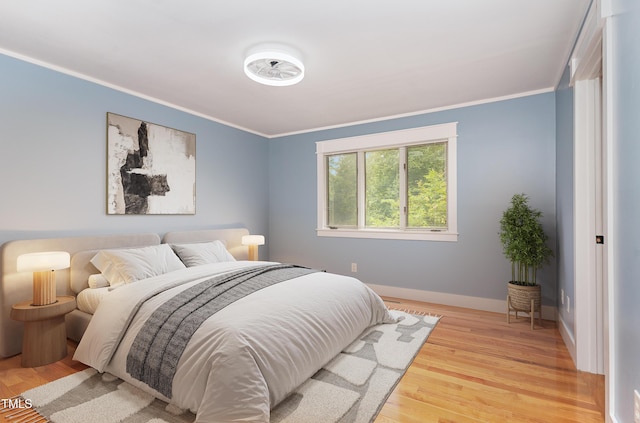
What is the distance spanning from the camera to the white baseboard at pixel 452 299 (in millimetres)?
3588

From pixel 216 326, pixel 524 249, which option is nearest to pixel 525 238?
pixel 524 249

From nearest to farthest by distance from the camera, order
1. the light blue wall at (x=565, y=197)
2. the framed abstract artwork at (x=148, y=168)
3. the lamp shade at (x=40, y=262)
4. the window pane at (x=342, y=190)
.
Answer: the lamp shade at (x=40, y=262) → the light blue wall at (x=565, y=197) → the framed abstract artwork at (x=148, y=168) → the window pane at (x=342, y=190)

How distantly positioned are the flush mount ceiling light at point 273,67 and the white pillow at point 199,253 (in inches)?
76.0

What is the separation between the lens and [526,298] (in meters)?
3.14

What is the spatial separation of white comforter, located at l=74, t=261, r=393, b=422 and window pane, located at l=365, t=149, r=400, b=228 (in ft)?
5.93

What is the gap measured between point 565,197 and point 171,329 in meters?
3.26

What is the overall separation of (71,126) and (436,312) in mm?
4118

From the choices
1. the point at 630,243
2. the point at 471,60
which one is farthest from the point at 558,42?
the point at 630,243

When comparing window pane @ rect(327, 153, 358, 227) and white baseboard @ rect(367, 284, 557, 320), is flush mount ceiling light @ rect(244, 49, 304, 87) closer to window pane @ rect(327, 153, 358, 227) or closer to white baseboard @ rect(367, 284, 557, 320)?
window pane @ rect(327, 153, 358, 227)

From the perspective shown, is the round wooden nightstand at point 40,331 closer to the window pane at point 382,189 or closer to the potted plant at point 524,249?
the window pane at point 382,189

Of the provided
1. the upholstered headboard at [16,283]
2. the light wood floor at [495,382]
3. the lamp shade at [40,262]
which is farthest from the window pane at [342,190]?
the lamp shade at [40,262]

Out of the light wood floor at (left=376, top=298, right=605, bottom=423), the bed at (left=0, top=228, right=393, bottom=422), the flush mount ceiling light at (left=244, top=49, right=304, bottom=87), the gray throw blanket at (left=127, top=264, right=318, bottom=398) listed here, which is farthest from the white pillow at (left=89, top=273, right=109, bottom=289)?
the light wood floor at (left=376, top=298, right=605, bottom=423)

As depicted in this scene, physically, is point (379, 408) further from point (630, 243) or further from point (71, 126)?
point (71, 126)

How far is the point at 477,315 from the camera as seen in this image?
3.54 meters
